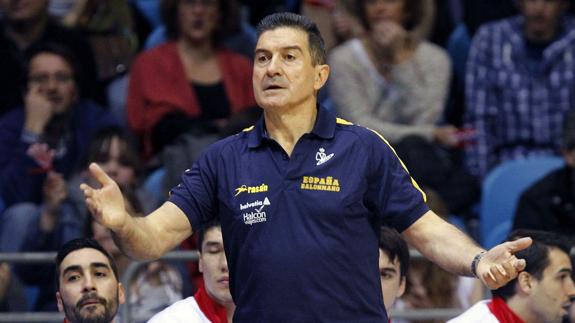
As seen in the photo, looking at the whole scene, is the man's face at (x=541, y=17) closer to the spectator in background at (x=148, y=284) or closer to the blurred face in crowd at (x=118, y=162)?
the blurred face in crowd at (x=118, y=162)

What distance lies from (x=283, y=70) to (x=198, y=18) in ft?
14.8

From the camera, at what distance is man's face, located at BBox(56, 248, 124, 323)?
21.4ft

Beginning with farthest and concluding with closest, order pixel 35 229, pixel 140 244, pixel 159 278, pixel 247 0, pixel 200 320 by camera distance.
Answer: pixel 247 0
pixel 35 229
pixel 159 278
pixel 200 320
pixel 140 244

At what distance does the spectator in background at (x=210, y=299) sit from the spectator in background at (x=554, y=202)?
94.0 inches

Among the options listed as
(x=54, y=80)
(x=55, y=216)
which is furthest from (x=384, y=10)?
(x=55, y=216)

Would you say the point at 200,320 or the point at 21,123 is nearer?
the point at 200,320

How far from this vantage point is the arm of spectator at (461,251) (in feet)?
16.2

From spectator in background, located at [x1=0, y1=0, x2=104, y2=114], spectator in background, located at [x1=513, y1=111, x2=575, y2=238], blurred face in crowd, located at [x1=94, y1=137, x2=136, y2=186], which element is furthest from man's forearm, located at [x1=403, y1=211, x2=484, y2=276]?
spectator in background, located at [x1=0, y1=0, x2=104, y2=114]

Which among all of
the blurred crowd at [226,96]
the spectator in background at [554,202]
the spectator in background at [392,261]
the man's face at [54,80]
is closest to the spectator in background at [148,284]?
the blurred crowd at [226,96]

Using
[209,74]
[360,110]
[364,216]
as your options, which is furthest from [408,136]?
[364,216]

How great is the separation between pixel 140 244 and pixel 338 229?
28.6 inches

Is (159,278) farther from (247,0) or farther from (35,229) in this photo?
(247,0)

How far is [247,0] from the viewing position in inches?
439

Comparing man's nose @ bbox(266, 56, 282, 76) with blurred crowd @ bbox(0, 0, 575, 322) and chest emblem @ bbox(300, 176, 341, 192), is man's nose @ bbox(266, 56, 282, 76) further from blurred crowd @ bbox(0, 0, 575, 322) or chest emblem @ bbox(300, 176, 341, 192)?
blurred crowd @ bbox(0, 0, 575, 322)
